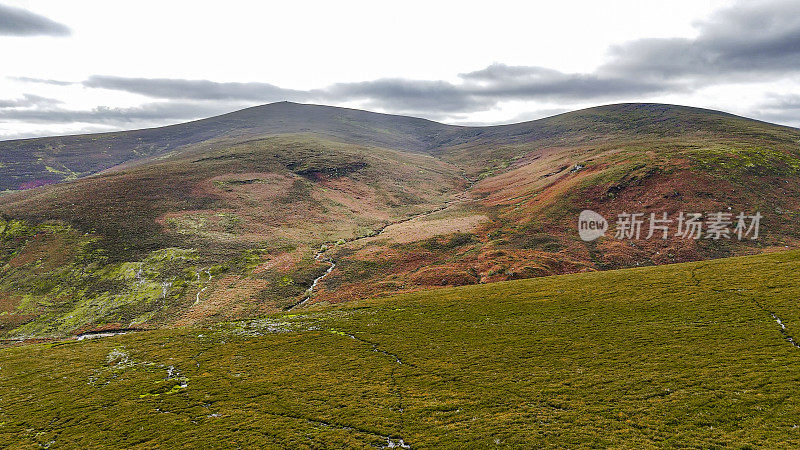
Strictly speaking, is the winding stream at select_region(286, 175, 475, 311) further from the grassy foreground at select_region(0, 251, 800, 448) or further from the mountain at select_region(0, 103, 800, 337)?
the grassy foreground at select_region(0, 251, 800, 448)

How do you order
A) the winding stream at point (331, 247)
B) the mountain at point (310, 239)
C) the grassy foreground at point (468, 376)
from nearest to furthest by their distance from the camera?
1. the grassy foreground at point (468, 376)
2. the mountain at point (310, 239)
3. the winding stream at point (331, 247)

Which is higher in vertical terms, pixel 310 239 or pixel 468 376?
pixel 310 239

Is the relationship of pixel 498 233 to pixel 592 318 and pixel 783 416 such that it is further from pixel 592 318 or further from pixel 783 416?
pixel 783 416

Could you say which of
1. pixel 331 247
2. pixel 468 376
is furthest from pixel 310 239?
pixel 468 376

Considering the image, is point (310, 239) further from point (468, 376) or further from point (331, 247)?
point (468, 376)

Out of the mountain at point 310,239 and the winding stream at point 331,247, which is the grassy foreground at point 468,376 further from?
the winding stream at point 331,247

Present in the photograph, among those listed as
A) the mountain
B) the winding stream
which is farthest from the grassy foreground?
the winding stream

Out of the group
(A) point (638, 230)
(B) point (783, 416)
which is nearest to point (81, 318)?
(B) point (783, 416)

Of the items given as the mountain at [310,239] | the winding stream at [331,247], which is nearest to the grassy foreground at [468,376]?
the mountain at [310,239]

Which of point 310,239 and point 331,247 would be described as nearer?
point 331,247
